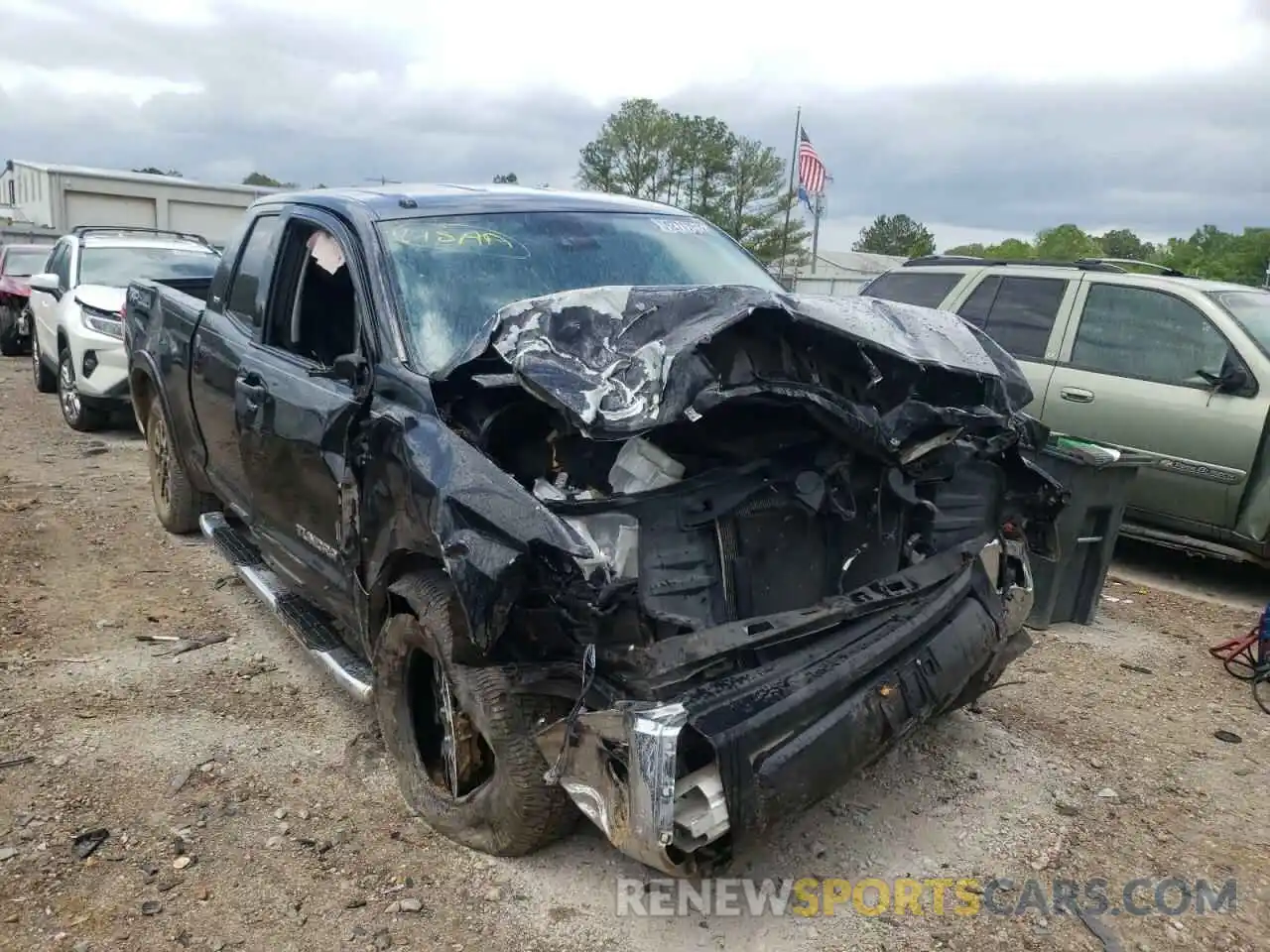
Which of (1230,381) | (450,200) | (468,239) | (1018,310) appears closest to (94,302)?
(450,200)

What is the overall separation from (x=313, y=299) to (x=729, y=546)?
2.15 meters

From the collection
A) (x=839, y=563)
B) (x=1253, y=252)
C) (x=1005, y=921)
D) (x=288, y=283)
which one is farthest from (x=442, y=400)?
(x=1253, y=252)

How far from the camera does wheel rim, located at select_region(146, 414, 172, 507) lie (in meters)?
6.03

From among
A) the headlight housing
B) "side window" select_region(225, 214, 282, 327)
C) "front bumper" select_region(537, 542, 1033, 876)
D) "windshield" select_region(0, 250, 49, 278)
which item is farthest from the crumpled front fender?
"windshield" select_region(0, 250, 49, 278)

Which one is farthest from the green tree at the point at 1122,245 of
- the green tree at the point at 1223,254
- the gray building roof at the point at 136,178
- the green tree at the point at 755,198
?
the gray building roof at the point at 136,178

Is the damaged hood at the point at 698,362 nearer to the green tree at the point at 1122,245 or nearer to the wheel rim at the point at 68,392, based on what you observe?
the wheel rim at the point at 68,392

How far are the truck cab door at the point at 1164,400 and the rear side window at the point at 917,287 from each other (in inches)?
38.3

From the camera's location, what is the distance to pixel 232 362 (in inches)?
175

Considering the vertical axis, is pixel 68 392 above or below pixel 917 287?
below

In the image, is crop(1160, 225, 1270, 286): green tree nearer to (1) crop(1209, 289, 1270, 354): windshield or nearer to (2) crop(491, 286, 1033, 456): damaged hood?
(1) crop(1209, 289, 1270, 354): windshield

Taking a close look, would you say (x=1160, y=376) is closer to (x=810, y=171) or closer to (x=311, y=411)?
(x=311, y=411)

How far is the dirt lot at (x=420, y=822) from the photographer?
2.85 meters

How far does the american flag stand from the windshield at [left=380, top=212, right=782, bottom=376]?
1830 centimetres

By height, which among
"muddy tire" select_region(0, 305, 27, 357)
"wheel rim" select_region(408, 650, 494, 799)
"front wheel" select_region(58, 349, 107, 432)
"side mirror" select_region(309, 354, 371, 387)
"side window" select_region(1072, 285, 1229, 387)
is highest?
"side window" select_region(1072, 285, 1229, 387)
